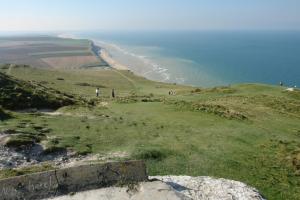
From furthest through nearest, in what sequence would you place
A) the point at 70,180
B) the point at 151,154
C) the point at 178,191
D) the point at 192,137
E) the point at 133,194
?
the point at 192,137 → the point at 151,154 → the point at 178,191 → the point at 70,180 → the point at 133,194

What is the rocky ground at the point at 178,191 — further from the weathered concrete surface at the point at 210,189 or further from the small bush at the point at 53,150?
the small bush at the point at 53,150

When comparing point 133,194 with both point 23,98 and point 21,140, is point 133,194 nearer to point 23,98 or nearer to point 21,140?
point 21,140

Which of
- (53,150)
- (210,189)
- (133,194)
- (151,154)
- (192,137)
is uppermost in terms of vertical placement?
(133,194)

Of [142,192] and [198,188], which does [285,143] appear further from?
[142,192]

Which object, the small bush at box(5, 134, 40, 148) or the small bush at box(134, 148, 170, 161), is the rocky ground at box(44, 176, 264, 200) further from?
the small bush at box(5, 134, 40, 148)

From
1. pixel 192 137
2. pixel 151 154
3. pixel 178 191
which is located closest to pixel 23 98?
pixel 192 137

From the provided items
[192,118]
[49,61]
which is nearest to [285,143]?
[192,118]

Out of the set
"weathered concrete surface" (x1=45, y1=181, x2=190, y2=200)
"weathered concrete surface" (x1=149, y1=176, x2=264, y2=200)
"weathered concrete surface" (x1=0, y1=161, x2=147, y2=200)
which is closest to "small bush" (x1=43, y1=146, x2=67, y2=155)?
"weathered concrete surface" (x1=149, y1=176, x2=264, y2=200)
